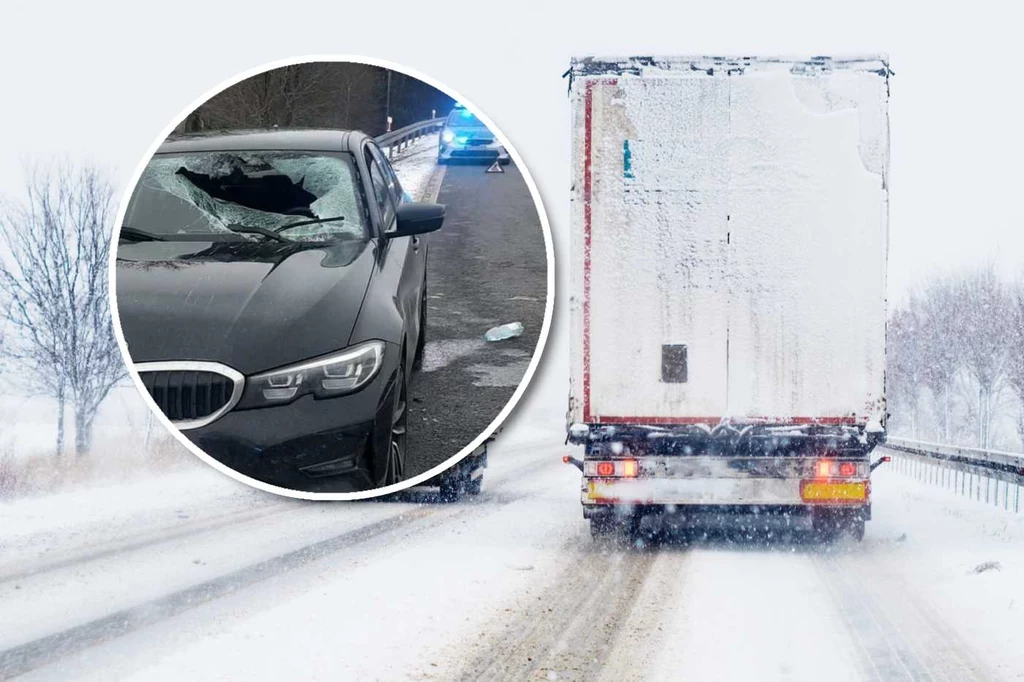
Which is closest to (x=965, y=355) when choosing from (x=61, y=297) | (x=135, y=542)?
(x=61, y=297)

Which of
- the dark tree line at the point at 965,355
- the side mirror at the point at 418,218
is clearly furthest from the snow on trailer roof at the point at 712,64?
the dark tree line at the point at 965,355

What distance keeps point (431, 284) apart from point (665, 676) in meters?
2.73

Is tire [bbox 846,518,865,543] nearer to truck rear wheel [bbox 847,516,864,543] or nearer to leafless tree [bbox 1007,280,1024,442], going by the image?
truck rear wheel [bbox 847,516,864,543]

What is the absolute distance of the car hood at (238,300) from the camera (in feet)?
10.1

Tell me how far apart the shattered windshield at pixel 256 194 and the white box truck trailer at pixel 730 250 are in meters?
5.31

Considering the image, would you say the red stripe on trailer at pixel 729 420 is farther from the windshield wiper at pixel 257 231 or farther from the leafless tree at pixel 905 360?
the leafless tree at pixel 905 360

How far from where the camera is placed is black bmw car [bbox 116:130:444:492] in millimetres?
3068

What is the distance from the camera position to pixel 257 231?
11.0ft

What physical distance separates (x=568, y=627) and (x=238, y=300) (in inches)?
156

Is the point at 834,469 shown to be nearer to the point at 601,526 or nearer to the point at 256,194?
the point at 601,526

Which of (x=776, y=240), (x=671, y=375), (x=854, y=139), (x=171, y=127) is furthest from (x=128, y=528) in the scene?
(x=171, y=127)

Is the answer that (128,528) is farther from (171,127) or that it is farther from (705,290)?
(171,127)

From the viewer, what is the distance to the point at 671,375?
8945mm

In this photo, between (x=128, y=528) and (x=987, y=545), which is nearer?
(x=128, y=528)
